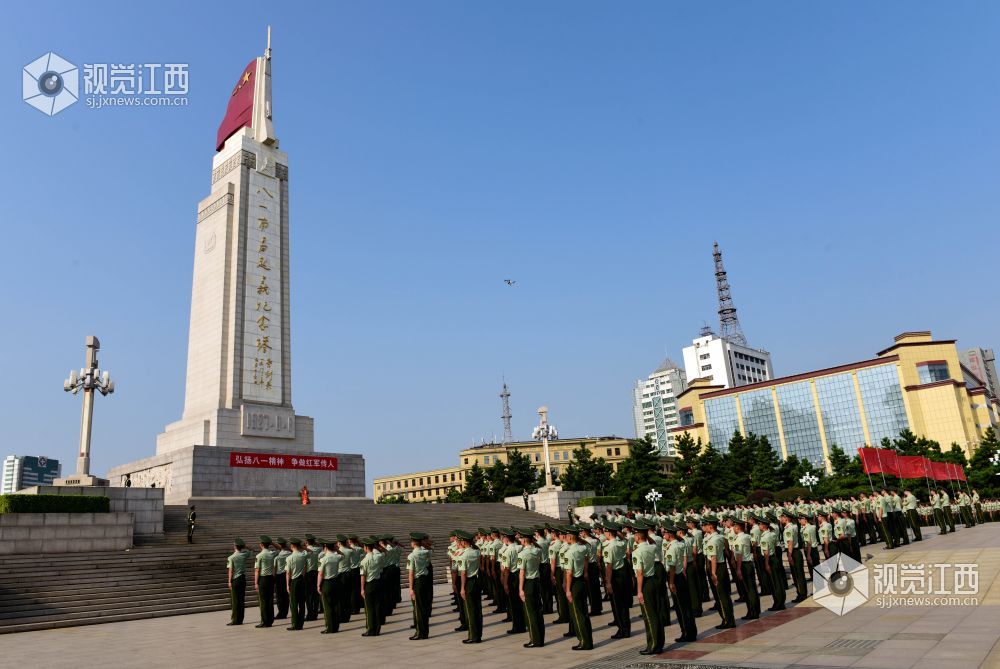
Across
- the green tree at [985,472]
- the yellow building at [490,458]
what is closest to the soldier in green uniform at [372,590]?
the green tree at [985,472]

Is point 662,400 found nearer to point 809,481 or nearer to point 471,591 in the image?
point 809,481

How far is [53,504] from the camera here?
15852mm

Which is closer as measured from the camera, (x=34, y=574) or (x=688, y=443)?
(x=34, y=574)

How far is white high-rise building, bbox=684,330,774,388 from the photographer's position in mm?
102562

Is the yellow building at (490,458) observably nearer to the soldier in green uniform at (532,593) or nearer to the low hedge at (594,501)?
the low hedge at (594,501)

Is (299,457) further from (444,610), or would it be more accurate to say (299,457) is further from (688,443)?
(688,443)

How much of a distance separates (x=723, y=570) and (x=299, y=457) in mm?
21714

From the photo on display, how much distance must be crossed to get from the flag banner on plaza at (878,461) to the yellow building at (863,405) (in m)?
42.3

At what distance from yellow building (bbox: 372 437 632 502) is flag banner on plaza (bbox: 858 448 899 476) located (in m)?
65.1

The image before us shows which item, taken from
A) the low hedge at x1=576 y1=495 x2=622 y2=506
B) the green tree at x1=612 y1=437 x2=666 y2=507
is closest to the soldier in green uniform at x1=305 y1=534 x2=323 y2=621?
the low hedge at x1=576 y1=495 x2=622 y2=506

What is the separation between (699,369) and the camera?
105812mm

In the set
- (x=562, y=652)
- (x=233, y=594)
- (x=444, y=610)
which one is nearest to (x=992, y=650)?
(x=562, y=652)

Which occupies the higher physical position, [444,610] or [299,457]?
[299,457]

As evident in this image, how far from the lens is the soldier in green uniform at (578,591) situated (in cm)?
807
